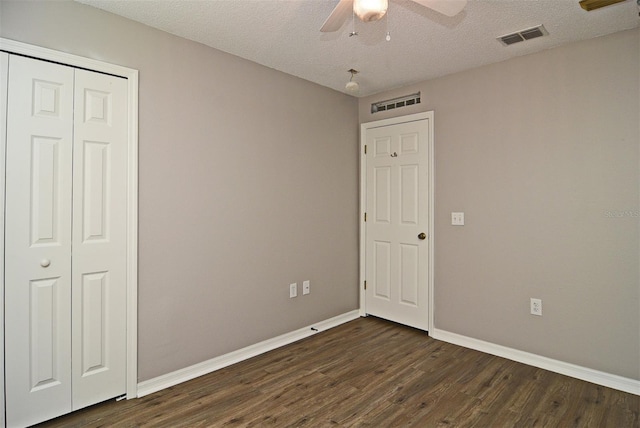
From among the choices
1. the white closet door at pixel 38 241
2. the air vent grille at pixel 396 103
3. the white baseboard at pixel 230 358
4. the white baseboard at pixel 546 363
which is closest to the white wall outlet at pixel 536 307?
the white baseboard at pixel 546 363

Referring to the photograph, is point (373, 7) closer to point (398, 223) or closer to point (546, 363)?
point (398, 223)

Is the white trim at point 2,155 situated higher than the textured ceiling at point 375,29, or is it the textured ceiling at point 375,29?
the textured ceiling at point 375,29

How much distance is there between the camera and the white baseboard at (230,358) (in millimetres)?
2520

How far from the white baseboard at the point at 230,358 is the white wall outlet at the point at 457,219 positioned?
5.23 feet

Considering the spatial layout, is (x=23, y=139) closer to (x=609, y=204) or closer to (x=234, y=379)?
(x=234, y=379)

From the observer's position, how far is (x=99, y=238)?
2305mm

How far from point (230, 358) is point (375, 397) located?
4.08ft

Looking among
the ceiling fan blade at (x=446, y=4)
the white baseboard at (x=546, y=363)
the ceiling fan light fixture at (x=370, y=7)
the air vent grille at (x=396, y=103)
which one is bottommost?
the white baseboard at (x=546, y=363)

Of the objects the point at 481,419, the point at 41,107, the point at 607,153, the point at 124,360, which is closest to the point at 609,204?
the point at 607,153

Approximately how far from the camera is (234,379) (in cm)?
270

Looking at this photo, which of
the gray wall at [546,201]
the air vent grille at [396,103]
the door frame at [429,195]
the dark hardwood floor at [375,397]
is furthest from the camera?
the air vent grille at [396,103]

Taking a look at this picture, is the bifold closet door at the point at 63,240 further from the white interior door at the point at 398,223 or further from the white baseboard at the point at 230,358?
the white interior door at the point at 398,223

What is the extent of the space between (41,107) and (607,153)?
3819mm

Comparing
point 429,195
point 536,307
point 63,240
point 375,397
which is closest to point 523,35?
point 429,195
